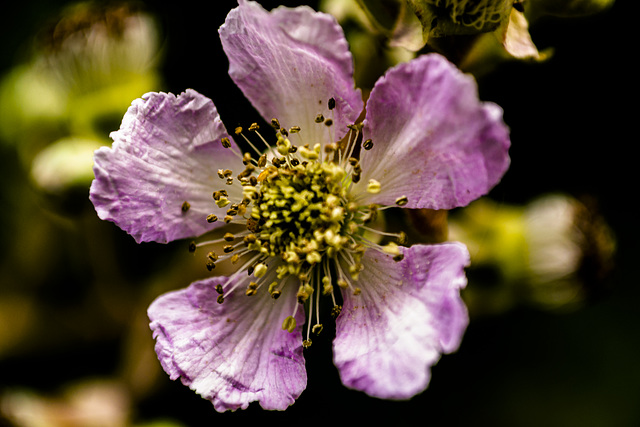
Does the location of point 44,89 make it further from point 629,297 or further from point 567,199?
point 629,297

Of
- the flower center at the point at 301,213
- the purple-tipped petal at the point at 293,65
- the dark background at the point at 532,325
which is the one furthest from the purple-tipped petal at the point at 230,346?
the dark background at the point at 532,325

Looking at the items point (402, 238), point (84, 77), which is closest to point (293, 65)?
point (402, 238)

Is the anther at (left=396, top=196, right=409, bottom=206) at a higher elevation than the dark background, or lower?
higher

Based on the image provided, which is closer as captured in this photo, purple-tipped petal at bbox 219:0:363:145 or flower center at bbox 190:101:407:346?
purple-tipped petal at bbox 219:0:363:145

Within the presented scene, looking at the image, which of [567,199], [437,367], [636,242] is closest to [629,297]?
[636,242]

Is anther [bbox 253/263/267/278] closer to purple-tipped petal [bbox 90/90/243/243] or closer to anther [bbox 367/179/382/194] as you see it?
purple-tipped petal [bbox 90/90/243/243]

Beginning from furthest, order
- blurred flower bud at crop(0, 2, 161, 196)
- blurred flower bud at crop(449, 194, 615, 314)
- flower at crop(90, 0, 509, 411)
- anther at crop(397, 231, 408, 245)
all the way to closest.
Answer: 1. blurred flower bud at crop(0, 2, 161, 196)
2. blurred flower bud at crop(449, 194, 615, 314)
3. anther at crop(397, 231, 408, 245)
4. flower at crop(90, 0, 509, 411)

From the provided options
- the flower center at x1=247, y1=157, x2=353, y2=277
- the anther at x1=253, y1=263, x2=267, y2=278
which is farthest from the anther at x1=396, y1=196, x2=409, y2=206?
the anther at x1=253, y1=263, x2=267, y2=278
